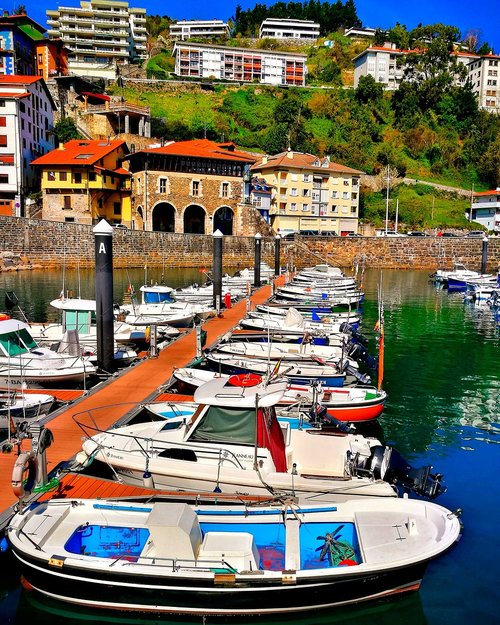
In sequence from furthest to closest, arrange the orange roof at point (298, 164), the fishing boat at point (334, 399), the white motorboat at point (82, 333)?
the orange roof at point (298, 164), the white motorboat at point (82, 333), the fishing boat at point (334, 399)

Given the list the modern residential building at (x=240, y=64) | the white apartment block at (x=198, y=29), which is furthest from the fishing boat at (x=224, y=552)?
the white apartment block at (x=198, y=29)

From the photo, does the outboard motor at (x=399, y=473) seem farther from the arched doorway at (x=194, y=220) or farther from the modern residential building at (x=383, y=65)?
the modern residential building at (x=383, y=65)

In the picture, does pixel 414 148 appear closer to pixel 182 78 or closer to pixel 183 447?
pixel 182 78

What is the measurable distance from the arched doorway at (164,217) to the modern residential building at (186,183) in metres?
0.13

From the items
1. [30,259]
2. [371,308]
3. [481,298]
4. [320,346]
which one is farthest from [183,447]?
[30,259]

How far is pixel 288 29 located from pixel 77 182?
11371 centimetres

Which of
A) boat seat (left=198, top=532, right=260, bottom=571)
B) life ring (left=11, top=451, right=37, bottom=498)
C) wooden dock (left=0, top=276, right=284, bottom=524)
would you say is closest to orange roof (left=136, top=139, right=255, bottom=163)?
wooden dock (left=0, top=276, right=284, bottom=524)

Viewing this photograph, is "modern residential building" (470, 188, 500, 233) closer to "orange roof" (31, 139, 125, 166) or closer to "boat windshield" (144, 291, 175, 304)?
"orange roof" (31, 139, 125, 166)

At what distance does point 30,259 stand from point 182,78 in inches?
2924

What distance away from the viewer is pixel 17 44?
89500mm

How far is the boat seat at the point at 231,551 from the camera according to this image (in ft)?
27.9

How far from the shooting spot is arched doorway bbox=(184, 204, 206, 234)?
257 ft

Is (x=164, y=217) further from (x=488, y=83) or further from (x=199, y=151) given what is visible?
(x=488, y=83)

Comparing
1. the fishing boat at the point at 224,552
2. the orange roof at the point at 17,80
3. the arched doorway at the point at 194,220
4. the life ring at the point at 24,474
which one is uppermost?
the orange roof at the point at 17,80
